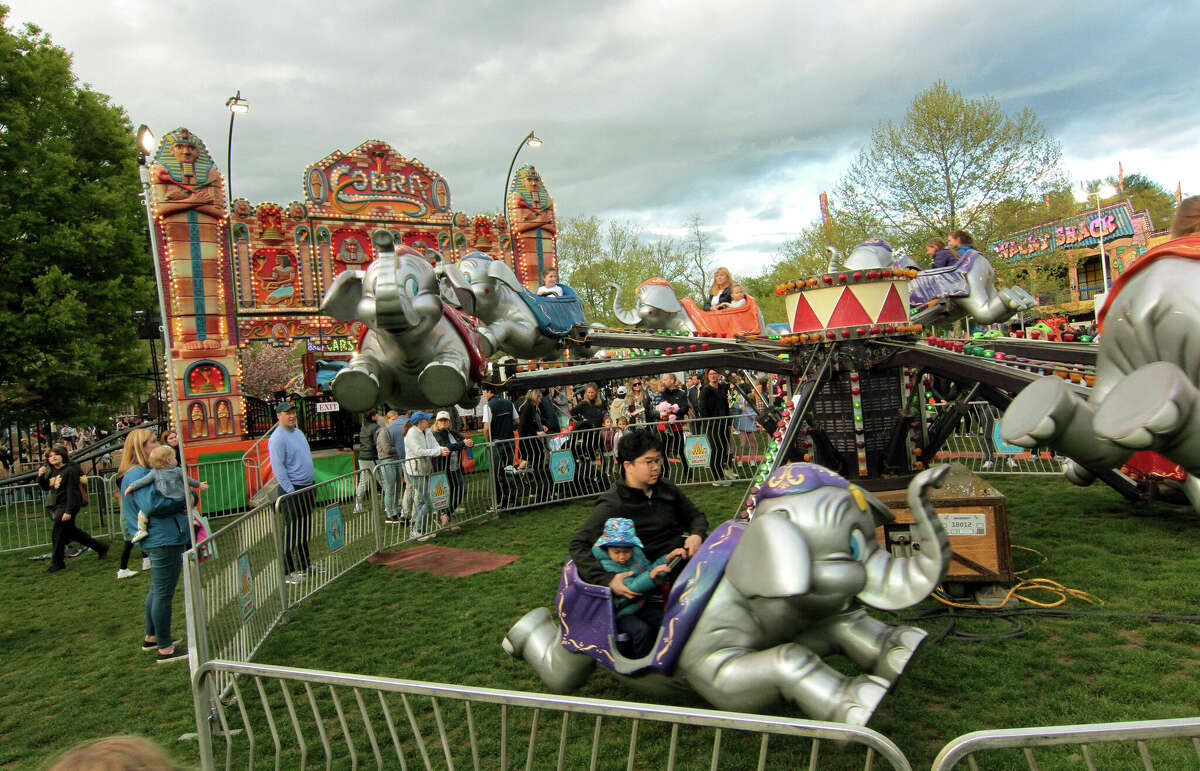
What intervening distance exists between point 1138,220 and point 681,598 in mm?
37527

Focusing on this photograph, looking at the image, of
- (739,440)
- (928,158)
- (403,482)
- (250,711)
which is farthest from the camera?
(928,158)

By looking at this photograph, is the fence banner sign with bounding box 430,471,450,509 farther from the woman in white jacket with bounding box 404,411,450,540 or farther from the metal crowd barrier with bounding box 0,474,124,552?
the metal crowd barrier with bounding box 0,474,124,552

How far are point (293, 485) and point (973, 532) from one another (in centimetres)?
583

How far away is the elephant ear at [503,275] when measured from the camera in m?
5.11

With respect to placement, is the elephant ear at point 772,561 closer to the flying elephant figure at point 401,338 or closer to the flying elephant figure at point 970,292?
the flying elephant figure at point 401,338

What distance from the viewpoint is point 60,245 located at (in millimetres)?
16016

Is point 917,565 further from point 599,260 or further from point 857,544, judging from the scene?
point 599,260

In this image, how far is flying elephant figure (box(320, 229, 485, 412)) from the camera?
3.54 meters

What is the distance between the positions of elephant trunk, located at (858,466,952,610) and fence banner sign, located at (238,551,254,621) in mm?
3986

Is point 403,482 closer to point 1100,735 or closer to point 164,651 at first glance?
point 164,651

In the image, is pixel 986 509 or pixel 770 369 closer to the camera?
pixel 986 509

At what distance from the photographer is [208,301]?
49.3ft

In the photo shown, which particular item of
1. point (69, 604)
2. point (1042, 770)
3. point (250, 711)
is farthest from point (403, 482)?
point (1042, 770)

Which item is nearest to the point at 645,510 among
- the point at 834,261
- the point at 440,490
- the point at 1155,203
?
the point at 834,261
